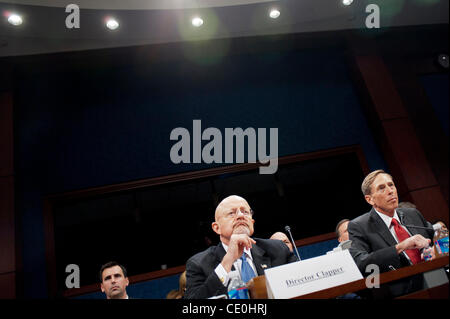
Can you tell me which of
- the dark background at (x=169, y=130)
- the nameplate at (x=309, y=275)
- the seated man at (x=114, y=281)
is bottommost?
the nameplate at (x=309, y=275)

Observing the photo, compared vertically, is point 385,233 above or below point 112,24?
below

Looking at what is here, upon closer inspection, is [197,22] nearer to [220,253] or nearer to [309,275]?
[220,253]

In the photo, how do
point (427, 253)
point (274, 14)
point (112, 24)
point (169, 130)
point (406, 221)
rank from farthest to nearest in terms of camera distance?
point (169, 130)
point (274, 14)
point (112, 24)
point (406, 221)
point (427, 253)

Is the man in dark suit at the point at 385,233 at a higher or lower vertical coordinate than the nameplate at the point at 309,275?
higher

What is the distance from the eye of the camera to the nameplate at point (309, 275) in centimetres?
122

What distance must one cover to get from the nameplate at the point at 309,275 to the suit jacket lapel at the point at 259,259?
441mm

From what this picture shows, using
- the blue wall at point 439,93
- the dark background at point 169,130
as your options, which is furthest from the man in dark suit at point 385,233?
the blue wall at point 439,93

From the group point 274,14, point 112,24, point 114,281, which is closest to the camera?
point 114,281

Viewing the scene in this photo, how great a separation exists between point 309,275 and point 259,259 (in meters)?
0.49

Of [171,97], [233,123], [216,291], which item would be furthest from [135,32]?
[216,291]

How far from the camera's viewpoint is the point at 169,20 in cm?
385

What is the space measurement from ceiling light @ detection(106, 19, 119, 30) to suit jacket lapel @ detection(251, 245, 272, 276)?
2.91 metres

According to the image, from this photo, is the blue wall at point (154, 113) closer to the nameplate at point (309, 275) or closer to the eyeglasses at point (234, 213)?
the eyeglasses at point (234, 213)

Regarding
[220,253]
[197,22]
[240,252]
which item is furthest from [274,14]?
[240,252]
